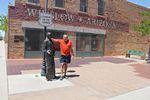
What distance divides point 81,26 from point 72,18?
1.29 metres

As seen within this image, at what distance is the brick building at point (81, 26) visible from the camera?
1535cm

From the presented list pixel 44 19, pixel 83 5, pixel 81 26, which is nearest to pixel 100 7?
pixel 83 5

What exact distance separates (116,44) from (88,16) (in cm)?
545

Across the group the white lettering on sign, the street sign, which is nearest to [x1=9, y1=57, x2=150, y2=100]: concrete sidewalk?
the street sign

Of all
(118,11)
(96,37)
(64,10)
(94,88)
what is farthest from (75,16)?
(94,88)

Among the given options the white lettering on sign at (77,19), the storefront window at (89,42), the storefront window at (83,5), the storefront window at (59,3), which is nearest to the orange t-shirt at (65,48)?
the white lettering on sign at (77,19)

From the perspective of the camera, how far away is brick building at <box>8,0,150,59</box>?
15.4 meters

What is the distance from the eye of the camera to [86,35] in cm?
1952

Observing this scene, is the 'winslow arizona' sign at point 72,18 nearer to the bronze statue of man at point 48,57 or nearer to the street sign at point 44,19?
the street sign at point 44,19

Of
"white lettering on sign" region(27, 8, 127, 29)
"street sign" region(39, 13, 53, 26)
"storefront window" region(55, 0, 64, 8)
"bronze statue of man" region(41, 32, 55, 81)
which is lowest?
"bronze statue of man" region(41, 32, 55, 81)

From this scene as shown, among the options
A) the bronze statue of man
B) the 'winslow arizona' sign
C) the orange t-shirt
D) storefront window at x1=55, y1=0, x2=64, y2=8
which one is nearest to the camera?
the bronze statue of man

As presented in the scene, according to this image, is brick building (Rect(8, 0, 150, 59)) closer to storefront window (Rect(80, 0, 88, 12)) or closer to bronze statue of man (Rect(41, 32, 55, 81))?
storefront window (Rect(80, 0, 88, 12))

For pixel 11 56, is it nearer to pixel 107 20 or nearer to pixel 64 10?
pixel 64 10

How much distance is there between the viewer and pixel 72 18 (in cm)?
1819
